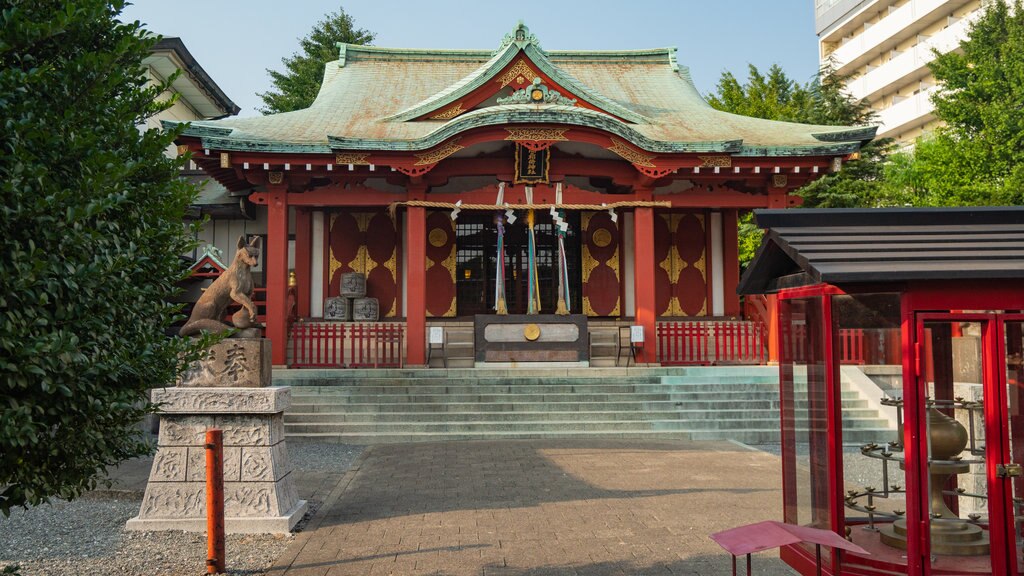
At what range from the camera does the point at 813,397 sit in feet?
15.5

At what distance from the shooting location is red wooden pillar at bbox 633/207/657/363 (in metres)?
15.4

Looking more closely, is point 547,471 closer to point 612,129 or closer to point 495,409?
point 495,409

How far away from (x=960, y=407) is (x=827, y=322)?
1048 millimetres

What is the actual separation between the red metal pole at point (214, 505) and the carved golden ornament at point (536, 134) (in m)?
10.3

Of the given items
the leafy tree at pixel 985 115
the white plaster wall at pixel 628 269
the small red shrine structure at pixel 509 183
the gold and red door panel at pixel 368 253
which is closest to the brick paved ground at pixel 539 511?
the small red shrine structure at pixel 509 183

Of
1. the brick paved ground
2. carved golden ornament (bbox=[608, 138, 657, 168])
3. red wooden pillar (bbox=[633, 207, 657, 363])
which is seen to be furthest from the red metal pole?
carved golden ornament (bbox=[608, 138, 657, 168])

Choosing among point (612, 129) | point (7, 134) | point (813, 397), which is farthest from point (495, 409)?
point (7, 134)

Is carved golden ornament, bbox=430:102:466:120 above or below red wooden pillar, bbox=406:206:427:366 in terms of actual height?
above

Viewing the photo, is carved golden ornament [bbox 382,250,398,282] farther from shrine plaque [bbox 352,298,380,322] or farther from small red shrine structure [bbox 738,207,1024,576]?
small red shrine structure [bbox 738,207,1024,576]

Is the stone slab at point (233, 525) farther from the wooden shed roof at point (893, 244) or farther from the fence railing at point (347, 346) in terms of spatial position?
the fence railing at point (347, 346)

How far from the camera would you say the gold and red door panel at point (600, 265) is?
731 inches

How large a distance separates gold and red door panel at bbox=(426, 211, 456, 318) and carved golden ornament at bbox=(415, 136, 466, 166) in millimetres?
3209

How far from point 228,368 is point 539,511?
3.23 m

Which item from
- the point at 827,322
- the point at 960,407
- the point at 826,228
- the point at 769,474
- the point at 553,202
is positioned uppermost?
the point at 553,202
